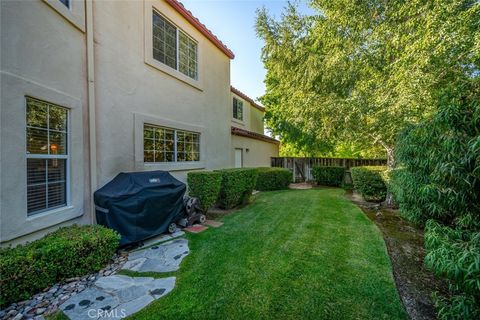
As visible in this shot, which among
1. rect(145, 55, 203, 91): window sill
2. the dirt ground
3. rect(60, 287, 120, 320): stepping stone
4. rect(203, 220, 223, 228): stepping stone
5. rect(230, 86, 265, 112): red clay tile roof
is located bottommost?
the dirt ground

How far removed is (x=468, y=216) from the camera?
113 inches

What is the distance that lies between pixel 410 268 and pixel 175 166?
6587mm

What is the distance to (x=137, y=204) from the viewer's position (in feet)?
15.5

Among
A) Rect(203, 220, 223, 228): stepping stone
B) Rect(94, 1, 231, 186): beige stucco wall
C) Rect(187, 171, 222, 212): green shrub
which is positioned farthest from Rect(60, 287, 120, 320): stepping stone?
Rect(187, 171, 222, 212): green shrub

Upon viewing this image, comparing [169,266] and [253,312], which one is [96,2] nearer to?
[169,266]

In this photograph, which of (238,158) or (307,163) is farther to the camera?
(307,163)

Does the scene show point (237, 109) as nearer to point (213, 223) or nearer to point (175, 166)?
point (175, 166)

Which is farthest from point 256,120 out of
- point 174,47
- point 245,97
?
point 174,47

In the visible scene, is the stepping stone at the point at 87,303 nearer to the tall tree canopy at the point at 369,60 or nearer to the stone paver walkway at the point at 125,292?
the stone paver walkway at the point at 125,292

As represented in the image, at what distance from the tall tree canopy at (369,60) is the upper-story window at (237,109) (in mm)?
3236

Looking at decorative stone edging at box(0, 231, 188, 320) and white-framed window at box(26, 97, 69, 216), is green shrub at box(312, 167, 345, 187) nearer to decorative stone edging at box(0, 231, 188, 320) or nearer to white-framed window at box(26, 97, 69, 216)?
decorative stone edging at box(0, 231, 188, 320)

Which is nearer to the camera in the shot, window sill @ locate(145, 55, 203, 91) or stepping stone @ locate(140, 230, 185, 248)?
stepping stone @ locate(140, 230, 185, 248)

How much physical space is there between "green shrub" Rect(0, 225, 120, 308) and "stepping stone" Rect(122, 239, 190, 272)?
0.49m

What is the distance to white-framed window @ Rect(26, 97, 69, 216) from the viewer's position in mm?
3590
